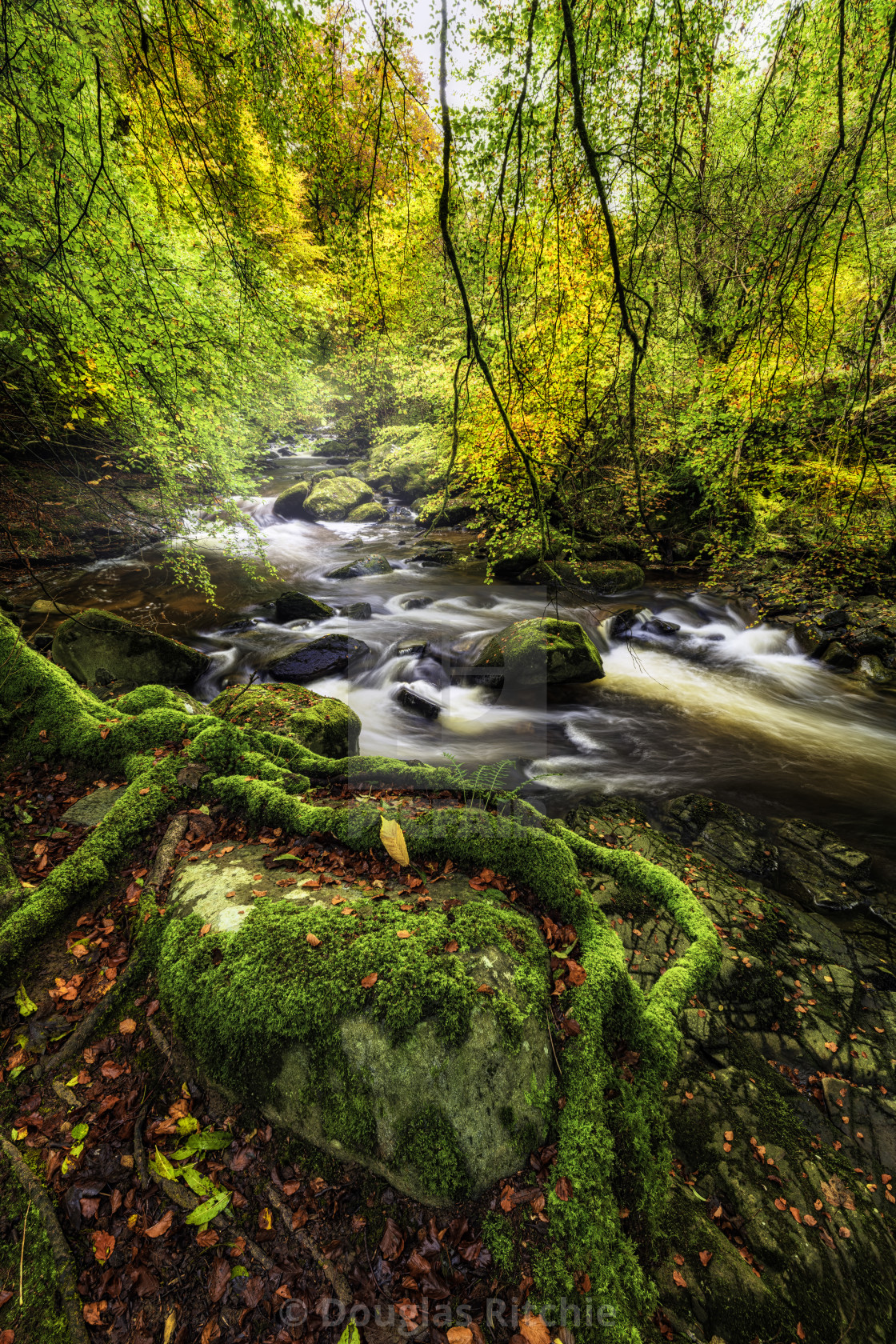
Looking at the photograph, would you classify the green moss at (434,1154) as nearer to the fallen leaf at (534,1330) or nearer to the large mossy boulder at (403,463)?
the fallen leaf at (534,1330)

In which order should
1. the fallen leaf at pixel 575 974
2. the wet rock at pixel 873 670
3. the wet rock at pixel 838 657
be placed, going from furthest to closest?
1. the wet rock at pixel 838 657
2. the wet rock at pixel 873 670
3. the fallen leaf at pixel 575 974

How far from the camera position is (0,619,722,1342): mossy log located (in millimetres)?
2217

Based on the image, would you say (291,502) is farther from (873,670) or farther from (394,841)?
(394,841)

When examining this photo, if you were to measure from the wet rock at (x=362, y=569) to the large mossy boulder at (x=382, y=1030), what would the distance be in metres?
12.7

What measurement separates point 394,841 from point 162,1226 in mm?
1863

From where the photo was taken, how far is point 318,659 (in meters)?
9.43

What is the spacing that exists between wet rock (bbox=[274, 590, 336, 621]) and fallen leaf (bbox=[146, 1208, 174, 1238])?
10.3m

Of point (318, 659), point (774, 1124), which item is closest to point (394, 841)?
point (774, 1124)

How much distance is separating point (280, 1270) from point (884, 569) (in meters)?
14.6

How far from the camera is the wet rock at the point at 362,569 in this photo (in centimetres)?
1456

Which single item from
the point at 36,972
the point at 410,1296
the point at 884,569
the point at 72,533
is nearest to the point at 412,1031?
the point at 410,1296

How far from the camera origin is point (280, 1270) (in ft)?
6.40

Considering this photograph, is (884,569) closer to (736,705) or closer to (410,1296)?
(736,705)

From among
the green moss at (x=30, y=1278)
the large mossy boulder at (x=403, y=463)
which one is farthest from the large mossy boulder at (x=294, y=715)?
the large mossy boulder at (x=403, y=463)
